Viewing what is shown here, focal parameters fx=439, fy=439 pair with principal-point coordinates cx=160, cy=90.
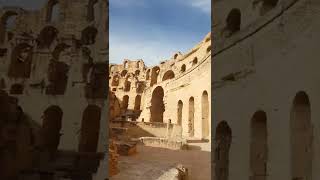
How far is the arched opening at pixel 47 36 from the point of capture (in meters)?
18.5

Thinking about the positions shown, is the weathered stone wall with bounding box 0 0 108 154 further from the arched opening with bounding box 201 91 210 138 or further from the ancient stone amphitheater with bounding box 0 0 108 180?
the arched opening with bounding box 201 91 210 138

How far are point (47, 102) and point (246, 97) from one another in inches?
345

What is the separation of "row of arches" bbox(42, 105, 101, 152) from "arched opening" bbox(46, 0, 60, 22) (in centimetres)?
392

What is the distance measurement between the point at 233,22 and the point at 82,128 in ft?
23.1

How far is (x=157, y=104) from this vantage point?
42.9m

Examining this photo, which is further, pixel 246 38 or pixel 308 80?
→ pixel 246 38

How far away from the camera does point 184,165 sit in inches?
832

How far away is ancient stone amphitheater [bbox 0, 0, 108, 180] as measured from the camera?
15.9 m

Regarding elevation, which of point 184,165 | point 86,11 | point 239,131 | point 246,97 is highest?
point 86,11

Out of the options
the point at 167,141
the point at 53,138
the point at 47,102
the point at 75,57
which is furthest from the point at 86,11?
the point at 167,141

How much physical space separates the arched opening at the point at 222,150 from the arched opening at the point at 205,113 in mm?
16271

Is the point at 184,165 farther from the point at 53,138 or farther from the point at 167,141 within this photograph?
the point at 53,138

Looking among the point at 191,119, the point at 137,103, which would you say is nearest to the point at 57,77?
the point at 191,119

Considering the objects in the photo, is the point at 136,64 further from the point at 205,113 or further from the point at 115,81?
the point at 205,113
